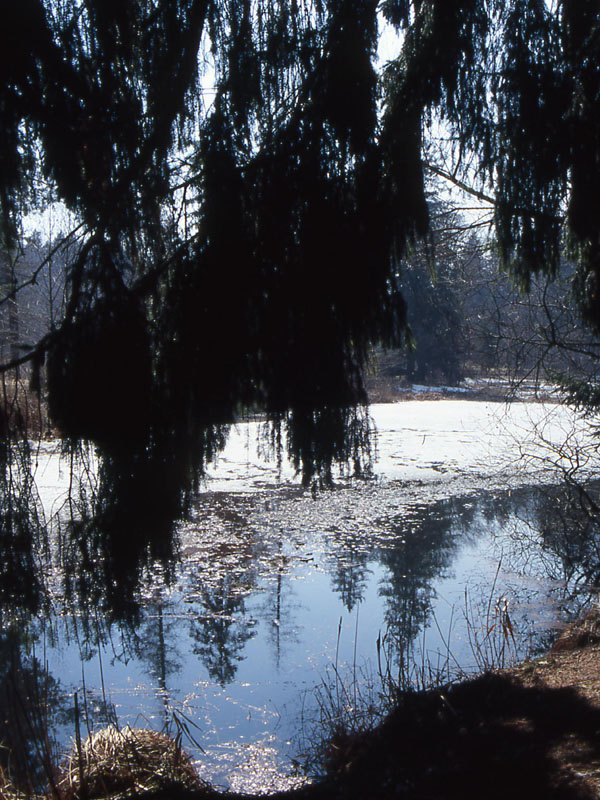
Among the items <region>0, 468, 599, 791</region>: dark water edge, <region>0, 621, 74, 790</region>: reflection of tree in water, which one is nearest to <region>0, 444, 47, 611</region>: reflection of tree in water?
<region>0, 468, 599, 791</region>: dark water edge

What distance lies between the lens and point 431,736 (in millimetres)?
3594

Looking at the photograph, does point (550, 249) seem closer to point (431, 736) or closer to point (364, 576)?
point (431, 736)

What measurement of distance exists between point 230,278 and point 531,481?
343 inches

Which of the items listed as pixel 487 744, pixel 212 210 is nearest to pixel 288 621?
pixel 487 744

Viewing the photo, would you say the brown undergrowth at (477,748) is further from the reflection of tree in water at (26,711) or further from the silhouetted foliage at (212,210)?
the silhouetted foliage at (212,210)

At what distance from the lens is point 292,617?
20.2 ft

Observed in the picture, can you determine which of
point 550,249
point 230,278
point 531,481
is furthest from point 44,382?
point 531,481

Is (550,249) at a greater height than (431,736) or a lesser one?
greater

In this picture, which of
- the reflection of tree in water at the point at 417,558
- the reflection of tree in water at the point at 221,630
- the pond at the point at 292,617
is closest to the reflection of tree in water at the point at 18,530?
the pond at the point at 292,617

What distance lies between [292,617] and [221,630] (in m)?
0.66

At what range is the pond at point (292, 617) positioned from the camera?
4.50m

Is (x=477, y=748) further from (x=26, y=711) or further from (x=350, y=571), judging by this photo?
(x=350, y=571)

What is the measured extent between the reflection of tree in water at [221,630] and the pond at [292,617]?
0.02 meters

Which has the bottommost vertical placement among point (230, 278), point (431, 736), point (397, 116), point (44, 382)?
point (431, 736)
